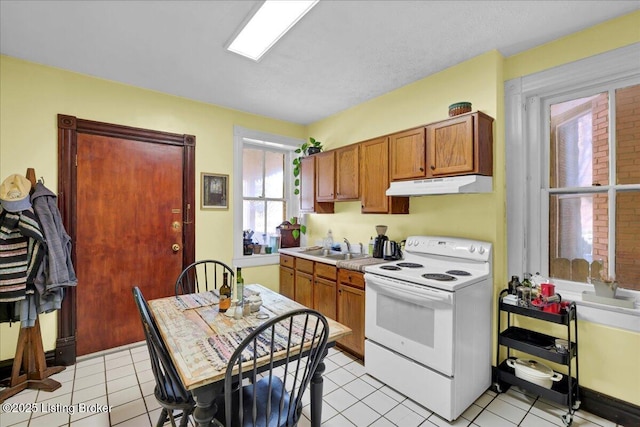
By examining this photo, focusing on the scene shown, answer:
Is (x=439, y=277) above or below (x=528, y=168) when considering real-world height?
below

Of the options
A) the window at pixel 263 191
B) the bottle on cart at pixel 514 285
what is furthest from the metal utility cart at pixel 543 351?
the window at pixel 263 191

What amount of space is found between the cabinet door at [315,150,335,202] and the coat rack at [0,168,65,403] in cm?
266

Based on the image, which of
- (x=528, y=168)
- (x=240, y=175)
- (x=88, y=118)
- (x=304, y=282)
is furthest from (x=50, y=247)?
(x=528, y=168)

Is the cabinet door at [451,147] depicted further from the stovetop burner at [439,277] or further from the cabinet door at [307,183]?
the cabinet door at [307,183]

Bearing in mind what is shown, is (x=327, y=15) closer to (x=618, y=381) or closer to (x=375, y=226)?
(x=375, y=226)

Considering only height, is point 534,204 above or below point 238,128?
below

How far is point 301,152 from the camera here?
4.18m

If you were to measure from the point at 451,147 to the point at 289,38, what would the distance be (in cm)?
150

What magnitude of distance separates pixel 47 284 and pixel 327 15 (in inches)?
112

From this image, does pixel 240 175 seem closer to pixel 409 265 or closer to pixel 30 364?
pixel 409 265

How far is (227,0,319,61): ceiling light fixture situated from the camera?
1.83 m

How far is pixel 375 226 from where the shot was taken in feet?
10.7

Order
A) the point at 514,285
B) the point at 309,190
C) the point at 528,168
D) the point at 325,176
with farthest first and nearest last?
the point at 309,190, the point at 325,176, the point at 528,168, the point at 514,285

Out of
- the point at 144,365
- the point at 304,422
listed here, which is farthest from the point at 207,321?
the point at 144,365
